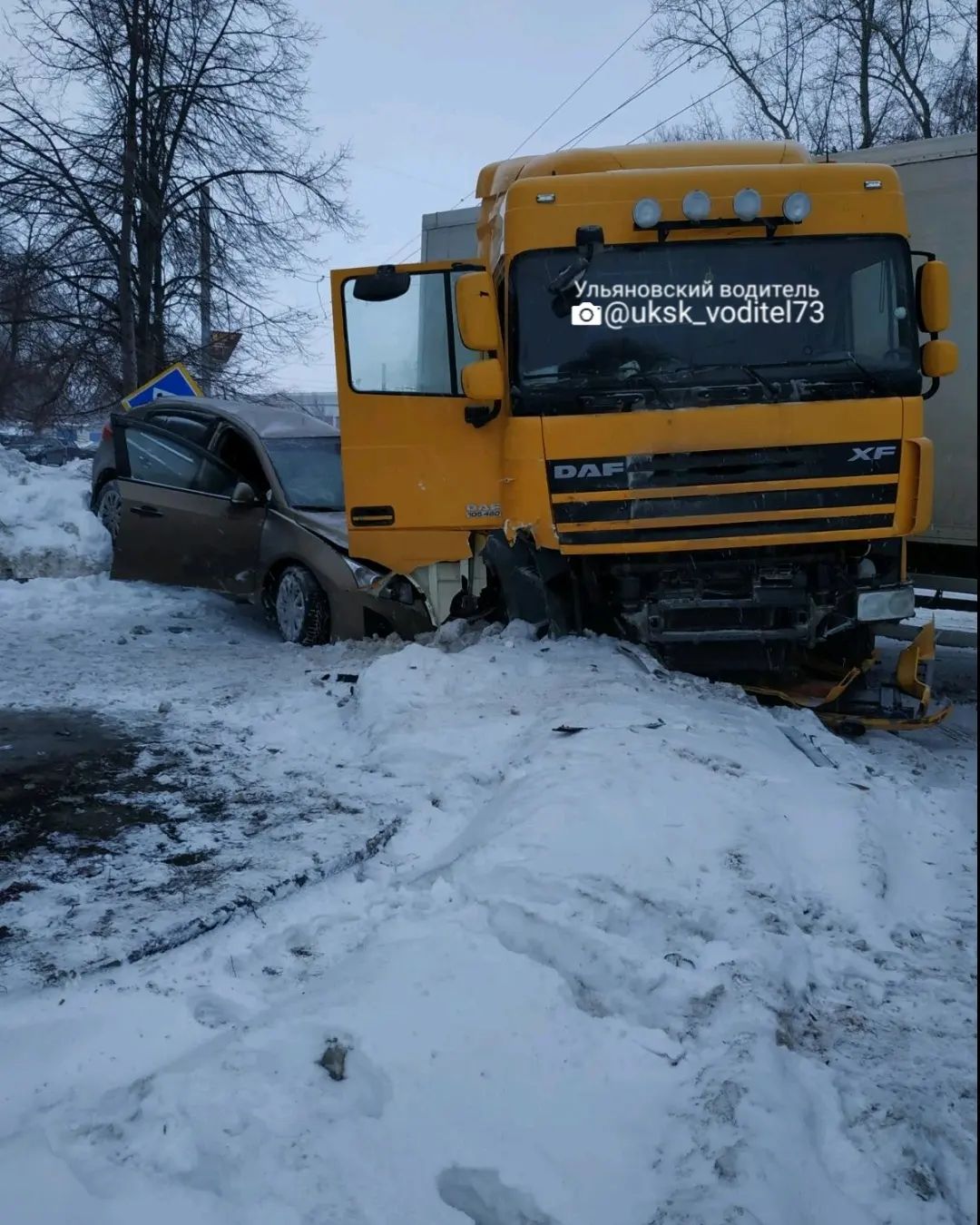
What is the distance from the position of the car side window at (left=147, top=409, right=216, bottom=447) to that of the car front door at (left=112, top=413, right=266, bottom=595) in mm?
105

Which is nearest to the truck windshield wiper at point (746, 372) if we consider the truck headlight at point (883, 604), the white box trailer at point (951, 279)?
the truck headlight at point (883, 604)

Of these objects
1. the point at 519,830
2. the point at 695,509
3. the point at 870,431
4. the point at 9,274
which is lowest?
the point at 519,830

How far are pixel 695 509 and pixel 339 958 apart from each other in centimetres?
345

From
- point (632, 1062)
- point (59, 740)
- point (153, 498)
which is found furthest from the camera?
point (153, 498)

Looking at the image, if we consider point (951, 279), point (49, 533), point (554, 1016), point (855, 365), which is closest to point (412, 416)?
point (855, 365)

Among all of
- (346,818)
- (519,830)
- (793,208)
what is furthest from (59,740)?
(793,208)

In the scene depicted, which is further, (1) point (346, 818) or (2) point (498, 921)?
(1) point (346, 818)

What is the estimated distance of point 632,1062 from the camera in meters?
2.99

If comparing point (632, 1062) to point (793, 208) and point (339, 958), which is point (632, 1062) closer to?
point (339, 958)

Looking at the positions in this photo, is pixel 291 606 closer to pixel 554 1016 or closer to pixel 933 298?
pixel 933 298

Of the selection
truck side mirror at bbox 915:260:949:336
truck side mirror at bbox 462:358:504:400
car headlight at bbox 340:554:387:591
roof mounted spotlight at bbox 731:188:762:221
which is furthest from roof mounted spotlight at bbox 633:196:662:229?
car headlight at bbox 340:554:387:591

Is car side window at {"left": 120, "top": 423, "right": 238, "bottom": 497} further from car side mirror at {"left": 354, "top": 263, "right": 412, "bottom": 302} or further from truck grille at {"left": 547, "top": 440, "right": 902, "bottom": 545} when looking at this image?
truck grille at {"left": 547, "top": 440, "right": 902, "bottom": 545}

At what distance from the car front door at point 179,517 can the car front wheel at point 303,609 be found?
0.57 meters

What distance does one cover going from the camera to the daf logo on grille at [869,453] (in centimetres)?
608
